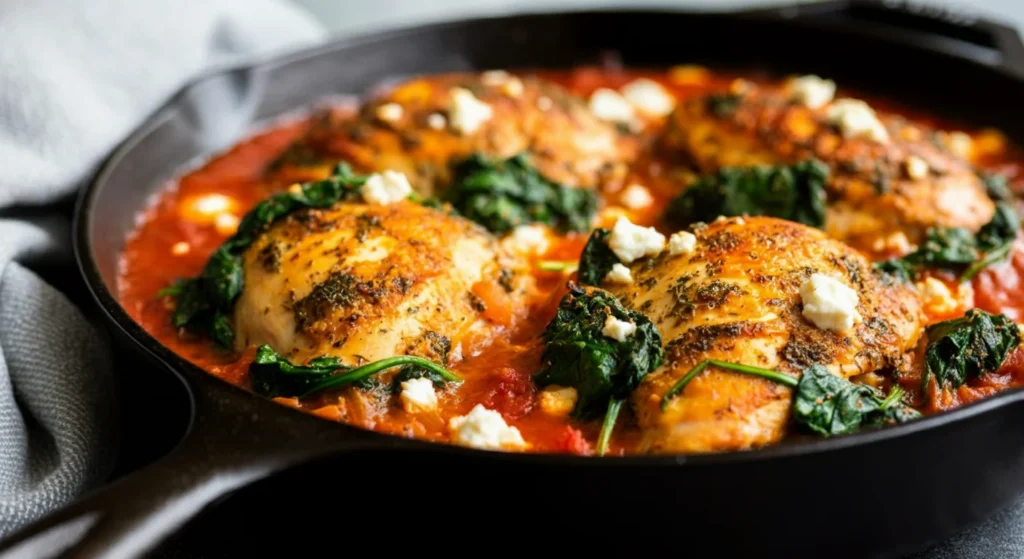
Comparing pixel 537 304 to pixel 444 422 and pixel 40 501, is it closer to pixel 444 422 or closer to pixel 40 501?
pixel 444 422

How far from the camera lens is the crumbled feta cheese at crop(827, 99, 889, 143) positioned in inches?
207

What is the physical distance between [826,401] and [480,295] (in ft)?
4.63

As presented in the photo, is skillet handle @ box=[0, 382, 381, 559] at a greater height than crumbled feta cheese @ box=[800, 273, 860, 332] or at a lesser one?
lesser

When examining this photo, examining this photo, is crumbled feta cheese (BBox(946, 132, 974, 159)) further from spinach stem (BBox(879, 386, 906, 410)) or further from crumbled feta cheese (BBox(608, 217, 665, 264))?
spinach stem (BBox(879, 386, 906, 410))

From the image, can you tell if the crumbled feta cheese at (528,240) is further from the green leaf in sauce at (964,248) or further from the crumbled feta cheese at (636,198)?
the green leaf in sauce at (964,248)

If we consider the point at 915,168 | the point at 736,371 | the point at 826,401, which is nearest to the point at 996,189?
the point at 915,168

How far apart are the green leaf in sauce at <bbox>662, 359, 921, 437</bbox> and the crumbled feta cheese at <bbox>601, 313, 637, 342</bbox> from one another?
257 mm

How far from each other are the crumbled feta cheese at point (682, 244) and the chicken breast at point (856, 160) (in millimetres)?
1287

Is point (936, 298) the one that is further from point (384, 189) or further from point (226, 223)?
point (226, 223)

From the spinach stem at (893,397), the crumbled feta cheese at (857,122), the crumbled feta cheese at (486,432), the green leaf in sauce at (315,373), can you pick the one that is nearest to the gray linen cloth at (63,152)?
the green leaf in sauce at (315,373)

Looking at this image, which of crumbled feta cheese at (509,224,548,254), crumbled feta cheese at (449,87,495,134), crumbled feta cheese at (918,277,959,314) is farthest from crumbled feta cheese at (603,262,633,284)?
crumbled feta cheese at (449,87,495,134)

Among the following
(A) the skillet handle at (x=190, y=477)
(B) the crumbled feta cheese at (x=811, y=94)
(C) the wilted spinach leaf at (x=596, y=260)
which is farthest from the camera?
(B) the crumbled feta cheese at (x=811, y=94)

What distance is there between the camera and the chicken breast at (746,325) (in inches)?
132

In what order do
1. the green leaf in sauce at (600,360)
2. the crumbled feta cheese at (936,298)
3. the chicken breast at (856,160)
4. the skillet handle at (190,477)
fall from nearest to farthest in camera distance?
the skillet handle at (190,477)
the green leaf in sauce at (600,360)
the crumbled feta cheese at (936,298)
the chicken breast at (856,160)
